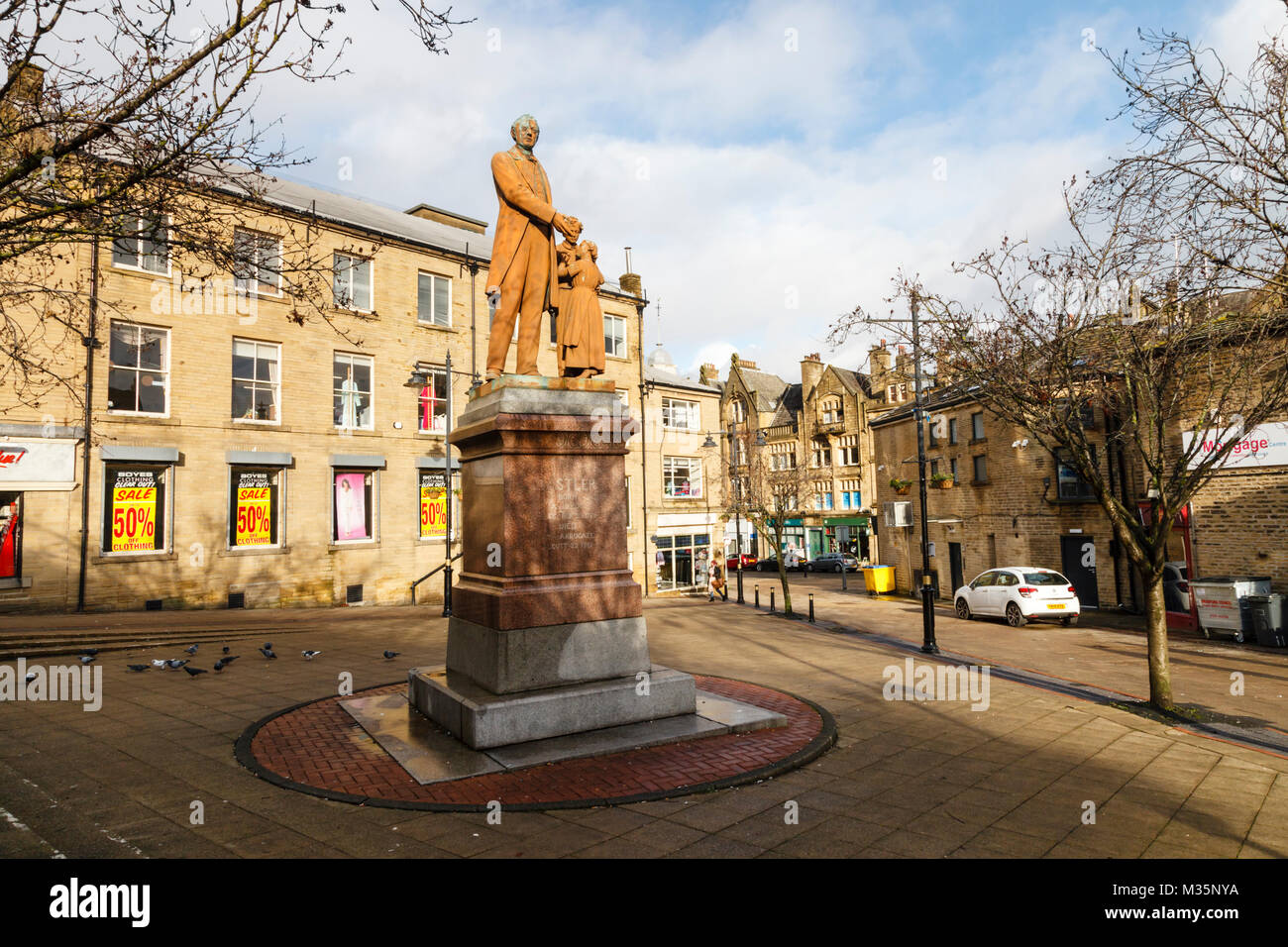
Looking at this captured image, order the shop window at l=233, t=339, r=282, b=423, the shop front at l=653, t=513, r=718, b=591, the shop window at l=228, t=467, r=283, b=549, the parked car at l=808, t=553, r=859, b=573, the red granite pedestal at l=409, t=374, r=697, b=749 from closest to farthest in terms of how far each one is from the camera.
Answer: the red granite pedestal at l=409, t=374, r=697, b=749 → the shop window at l=228, t=467, r=283, b=549 → the shop window at l=233, t=339, r=282, b=423 → the shop front at l=653, t=513, r=718, b=591 → the parked car at l=808, t=553, r=859, b=573

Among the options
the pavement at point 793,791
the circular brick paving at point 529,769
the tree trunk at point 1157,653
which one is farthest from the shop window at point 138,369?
the tree trunk at point 1157,653

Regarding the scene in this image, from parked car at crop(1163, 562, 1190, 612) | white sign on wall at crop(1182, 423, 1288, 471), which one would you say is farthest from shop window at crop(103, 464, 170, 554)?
parked car at crop(1163, 562, 1190, 612)

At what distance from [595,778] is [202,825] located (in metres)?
2.80

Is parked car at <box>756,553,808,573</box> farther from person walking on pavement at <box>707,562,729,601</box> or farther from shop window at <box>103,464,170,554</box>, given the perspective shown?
shop window at <box>103,464,170,554</box>

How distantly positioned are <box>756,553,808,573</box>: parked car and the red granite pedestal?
4262cm

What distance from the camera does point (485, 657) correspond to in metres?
6.88

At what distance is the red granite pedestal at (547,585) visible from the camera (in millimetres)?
6645

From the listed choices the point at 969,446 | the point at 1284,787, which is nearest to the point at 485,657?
the point at 1284,787

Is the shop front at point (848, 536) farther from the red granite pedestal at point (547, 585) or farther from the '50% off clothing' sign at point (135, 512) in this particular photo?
the red granite pedestal at point (547, 585)

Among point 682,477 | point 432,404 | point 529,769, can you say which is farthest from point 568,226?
→ point 682,477

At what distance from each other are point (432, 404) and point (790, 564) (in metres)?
32.4

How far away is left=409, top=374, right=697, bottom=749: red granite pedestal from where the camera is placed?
664cm

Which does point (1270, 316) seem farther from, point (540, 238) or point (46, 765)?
point (46, 765)

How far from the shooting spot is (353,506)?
21797 millimetres
